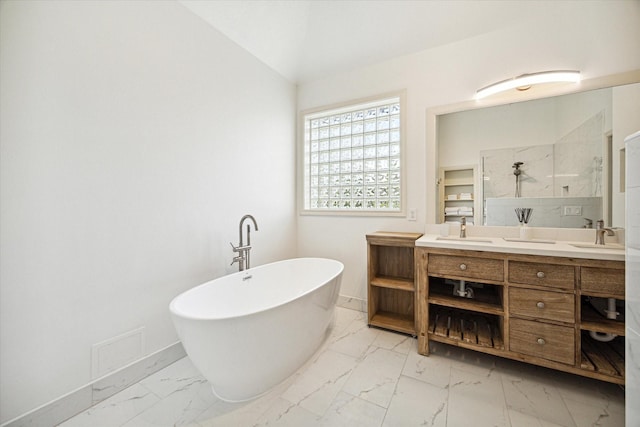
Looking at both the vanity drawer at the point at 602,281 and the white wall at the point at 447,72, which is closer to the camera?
the vanity drawer at the point at 602,281

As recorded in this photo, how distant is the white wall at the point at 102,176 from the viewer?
3.84ft

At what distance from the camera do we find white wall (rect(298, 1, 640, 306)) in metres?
1.73

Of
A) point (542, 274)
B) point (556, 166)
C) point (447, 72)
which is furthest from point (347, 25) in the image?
point (542, 274)

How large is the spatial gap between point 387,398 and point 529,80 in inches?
94.8

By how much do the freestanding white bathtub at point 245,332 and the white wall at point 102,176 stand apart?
31 centimetres

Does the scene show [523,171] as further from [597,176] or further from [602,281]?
[602,281]

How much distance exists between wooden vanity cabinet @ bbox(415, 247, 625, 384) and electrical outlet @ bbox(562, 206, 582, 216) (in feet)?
1.85

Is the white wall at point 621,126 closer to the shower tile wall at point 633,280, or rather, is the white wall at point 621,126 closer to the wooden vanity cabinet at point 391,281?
the shower tile wall at point 633,280

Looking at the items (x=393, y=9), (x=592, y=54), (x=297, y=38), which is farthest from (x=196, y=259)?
(x=592, y=54)

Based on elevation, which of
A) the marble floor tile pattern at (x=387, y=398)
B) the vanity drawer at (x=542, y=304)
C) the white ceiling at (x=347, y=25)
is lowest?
the marble floor tile pattern at (x=387, y=398)

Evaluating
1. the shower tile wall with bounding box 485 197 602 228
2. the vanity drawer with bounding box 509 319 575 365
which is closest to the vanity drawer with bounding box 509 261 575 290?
the vanity drawer with bounding box 509 319 575 365

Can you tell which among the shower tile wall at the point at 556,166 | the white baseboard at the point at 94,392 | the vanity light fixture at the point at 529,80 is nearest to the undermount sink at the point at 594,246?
the shower tile wall at the point at 556,166

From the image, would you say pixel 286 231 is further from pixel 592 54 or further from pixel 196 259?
pixel 592 54

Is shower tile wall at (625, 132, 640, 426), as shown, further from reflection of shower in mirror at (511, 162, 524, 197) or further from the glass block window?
the glass block window
